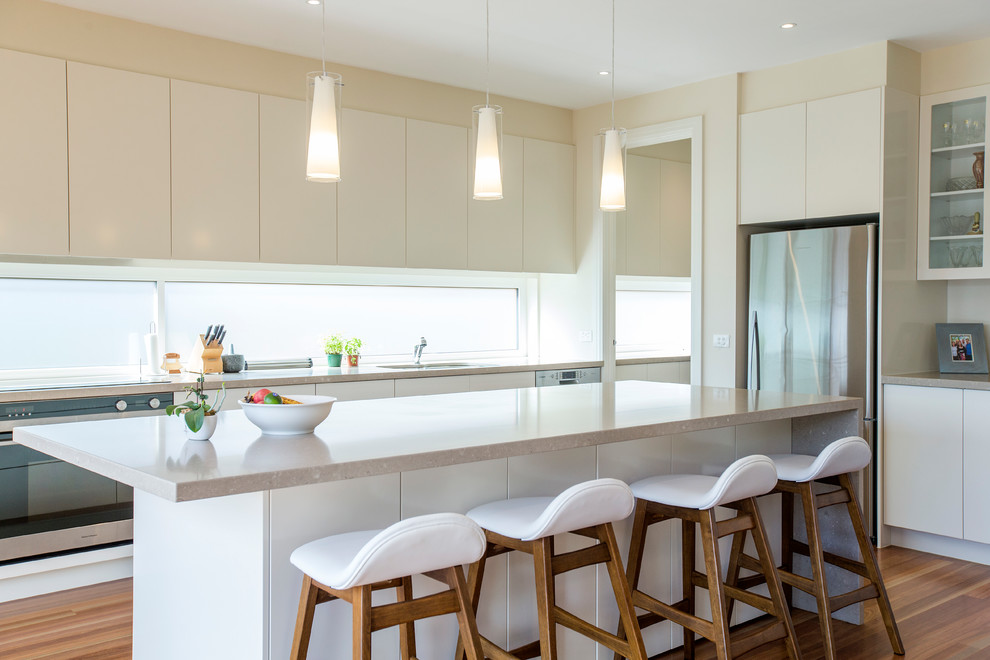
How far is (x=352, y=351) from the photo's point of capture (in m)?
4.89

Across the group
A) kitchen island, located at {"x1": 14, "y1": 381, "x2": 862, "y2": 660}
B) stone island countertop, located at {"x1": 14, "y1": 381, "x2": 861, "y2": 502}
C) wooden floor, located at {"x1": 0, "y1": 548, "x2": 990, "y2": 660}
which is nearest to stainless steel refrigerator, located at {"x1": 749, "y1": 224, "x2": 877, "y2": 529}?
wooden floor, located at {"x1": 0, "y1": 548, "x2": 990, "y2": 660}

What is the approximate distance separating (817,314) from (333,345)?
8.96ft

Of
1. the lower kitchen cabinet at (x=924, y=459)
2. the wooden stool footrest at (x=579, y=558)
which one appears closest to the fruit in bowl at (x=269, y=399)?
the wooden stool footrest at (x=579, y=558)

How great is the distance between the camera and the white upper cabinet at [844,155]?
13.8ft

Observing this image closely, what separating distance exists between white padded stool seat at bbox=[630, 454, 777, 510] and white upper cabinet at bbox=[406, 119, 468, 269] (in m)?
2.59

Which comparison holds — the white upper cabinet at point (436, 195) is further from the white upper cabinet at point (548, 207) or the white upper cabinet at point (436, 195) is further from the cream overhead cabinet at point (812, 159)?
the cream overhead cabinet at point (812, 159)

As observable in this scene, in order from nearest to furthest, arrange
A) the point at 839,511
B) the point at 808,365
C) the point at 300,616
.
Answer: the point at 300,616 → the point at 839,511 → the point at 808,365

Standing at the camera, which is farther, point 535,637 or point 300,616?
point 535,637

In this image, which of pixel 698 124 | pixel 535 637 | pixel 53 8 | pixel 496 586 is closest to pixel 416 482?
pixel 496 586

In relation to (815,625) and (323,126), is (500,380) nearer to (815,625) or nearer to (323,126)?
(815,625)

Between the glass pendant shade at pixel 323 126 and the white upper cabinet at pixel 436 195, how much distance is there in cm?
234

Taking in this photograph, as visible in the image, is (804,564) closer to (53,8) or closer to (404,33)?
(404,33)

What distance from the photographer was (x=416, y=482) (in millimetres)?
2307

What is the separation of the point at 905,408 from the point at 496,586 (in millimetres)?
2726
